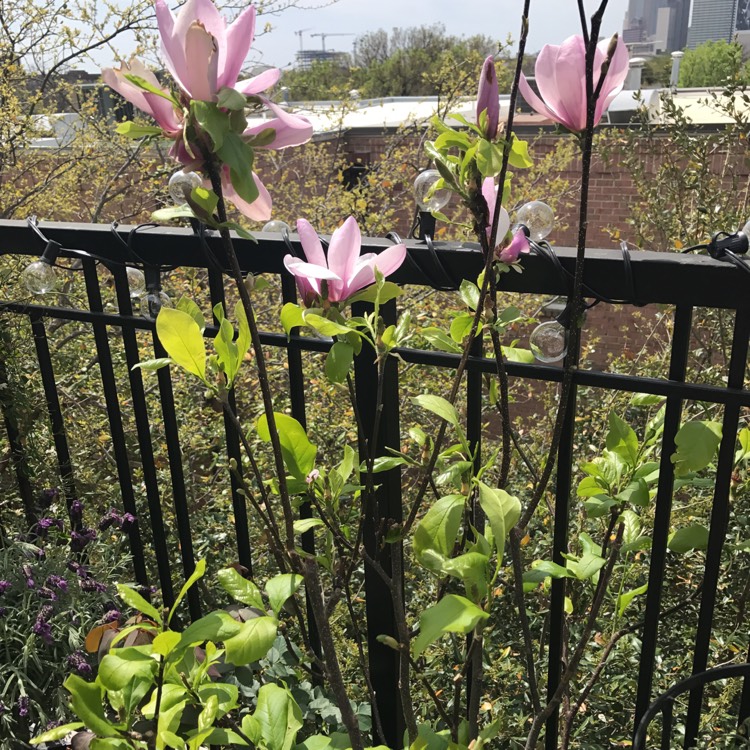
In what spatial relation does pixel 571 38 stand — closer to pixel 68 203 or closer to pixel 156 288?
pixel 156 288

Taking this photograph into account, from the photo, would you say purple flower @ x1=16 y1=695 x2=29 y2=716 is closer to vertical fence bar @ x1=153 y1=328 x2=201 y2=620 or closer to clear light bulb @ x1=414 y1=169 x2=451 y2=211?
vertical fence bar @ x1=153 y1=328 x2=201 y2=620

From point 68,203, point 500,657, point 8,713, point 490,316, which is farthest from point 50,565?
point 68,203

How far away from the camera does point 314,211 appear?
5.96 metres

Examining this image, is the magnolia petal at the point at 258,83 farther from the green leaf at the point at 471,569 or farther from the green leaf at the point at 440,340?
the green leaf at the point at 471,569

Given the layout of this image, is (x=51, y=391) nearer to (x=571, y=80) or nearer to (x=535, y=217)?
(x=535, y=217)

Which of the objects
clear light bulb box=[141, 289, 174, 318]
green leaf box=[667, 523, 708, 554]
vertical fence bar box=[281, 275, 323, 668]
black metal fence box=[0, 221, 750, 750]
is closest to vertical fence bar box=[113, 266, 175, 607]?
black metal fence box=[0, 221, 750, 750]

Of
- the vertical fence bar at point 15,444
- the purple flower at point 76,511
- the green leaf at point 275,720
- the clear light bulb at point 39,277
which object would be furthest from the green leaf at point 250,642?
the vertical fence bar at point 15,444

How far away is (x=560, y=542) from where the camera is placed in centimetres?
138

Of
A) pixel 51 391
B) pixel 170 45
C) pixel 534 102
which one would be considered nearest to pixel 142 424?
pixel 51 391

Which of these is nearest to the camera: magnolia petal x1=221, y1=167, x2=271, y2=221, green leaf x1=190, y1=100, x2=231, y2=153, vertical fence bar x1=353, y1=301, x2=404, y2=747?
green leaf x1=190, y1=100, x2=231, y2=153

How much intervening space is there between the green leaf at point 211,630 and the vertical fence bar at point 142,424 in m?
0.68

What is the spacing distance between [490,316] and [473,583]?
41 cm

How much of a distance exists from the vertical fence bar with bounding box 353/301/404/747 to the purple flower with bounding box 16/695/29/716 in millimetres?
767

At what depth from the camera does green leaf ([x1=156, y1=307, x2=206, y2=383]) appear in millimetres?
1104
